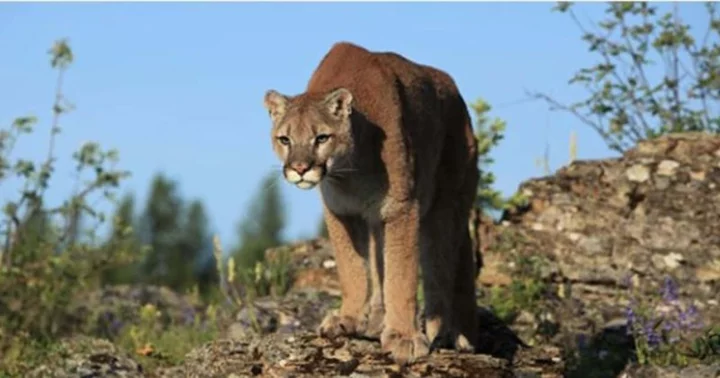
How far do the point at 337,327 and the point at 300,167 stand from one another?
45.6 inches

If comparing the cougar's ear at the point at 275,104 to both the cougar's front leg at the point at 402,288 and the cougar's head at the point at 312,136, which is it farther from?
the cougar's front leg at the point at 402,288

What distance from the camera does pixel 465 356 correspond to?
28.5ft

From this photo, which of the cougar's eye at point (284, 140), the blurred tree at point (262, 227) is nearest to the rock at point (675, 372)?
the cougar's eye at point (284, 140)

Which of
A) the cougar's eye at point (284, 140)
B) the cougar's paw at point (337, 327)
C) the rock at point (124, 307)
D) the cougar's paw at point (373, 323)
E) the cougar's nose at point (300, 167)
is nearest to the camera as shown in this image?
the cougar's nose at point (300, 167)

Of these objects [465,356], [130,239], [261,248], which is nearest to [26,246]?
[130,239]

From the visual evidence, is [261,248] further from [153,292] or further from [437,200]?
[437,200]

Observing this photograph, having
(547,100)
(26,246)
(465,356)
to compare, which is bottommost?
(465,356)

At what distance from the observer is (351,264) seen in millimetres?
9195

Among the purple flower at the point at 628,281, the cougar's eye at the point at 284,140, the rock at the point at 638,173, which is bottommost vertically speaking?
the purple flower at the point at 628,281

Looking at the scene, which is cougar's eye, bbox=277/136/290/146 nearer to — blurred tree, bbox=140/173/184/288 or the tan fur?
the tan fur

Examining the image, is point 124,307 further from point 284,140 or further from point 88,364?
point 284,140

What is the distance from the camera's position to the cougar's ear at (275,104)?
29.5 feet

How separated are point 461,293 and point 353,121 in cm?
184

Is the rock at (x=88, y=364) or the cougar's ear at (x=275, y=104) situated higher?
the cougar's ear at (x=275, y=104)
